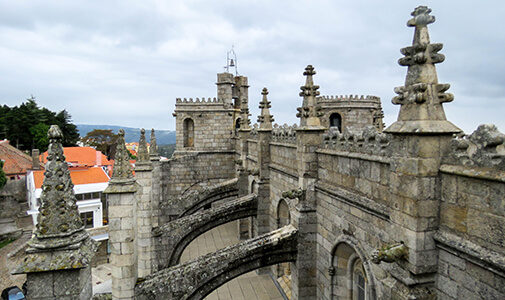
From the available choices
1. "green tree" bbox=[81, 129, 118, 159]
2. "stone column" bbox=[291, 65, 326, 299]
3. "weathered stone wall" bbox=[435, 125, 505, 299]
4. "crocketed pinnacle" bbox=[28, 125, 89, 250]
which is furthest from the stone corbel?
"green tree" bbox=[81, 129, 118, 159]

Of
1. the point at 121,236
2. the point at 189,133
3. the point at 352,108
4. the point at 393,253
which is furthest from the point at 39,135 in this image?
the point at 393,253

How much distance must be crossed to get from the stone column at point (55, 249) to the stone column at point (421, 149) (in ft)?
15.2

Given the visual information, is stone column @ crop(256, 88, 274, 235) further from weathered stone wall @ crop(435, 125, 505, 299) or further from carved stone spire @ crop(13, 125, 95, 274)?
carved stone spire @ crop(13, 125, 95, 274)

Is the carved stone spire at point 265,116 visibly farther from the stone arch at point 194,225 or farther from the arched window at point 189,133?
the arched window at point 189,133

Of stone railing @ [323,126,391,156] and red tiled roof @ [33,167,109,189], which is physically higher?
stone railing @ [323,126,391,156]

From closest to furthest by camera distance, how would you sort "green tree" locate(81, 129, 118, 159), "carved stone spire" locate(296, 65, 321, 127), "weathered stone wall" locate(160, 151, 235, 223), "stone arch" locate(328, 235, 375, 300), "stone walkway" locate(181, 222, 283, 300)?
"stone arch" locate(328, 235, 375, 300) < "carved stone spire" locate(296, 65, 321, 127) < "stone walkway" locate(181, 222, 283, 300) < "weathered stone wall" locate(160, 151, 235, 223) < "green tree" locate(81, 129, 118, 159)

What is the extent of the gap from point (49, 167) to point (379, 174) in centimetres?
545

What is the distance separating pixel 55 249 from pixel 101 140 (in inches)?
2436

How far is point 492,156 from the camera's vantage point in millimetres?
4027

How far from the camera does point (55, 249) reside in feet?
14.4

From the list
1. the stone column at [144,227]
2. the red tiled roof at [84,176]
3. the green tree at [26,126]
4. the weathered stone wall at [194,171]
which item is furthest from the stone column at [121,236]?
the green tree at [26,126]

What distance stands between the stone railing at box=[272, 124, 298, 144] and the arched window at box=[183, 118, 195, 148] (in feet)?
36.9

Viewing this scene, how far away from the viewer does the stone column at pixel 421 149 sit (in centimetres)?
471

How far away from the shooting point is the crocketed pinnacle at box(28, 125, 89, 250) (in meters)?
4.39
